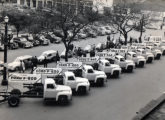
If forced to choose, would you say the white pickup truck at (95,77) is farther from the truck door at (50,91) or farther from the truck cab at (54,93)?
the truck door at (50,91)

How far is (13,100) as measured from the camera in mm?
19625

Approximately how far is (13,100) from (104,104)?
19.0 feet

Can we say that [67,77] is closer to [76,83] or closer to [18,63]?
[76,83]

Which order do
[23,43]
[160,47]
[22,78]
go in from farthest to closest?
[160,47]
[23,43]
[22,78]

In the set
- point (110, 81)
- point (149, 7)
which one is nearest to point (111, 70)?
point (110, 81)

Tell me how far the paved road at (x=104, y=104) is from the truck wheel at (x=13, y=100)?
35 cm

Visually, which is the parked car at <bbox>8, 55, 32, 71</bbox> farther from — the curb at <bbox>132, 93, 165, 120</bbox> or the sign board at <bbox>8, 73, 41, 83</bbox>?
the curb at <bbox>132, 93, 165, 120</bbox>

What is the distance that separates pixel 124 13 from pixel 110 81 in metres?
23.4

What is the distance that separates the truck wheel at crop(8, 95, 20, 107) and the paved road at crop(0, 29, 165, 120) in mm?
354

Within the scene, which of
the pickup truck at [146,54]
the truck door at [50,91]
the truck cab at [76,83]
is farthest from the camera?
the pickup truck at [146,54]

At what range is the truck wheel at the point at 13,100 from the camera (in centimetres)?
1955

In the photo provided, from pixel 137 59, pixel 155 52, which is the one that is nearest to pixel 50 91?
pixel 137 59

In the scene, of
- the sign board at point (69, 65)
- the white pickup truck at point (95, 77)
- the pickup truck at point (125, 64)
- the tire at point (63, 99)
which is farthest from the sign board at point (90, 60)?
the tire at point (63, 99)

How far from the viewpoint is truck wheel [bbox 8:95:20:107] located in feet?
64.1
